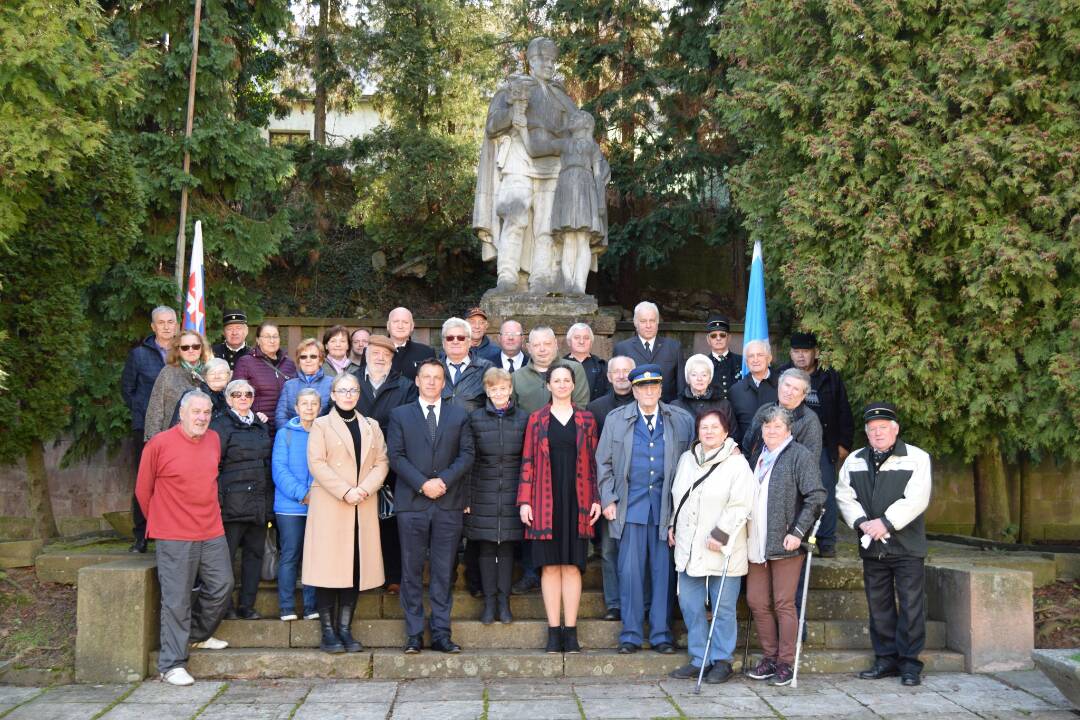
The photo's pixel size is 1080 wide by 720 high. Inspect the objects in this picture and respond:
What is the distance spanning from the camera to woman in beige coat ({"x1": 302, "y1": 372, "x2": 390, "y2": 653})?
6.08m

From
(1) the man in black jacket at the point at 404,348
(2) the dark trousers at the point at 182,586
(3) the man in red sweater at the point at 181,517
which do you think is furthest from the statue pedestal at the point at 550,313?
(2) the dark trousers at the point at 182,586

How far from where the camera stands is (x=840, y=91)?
8375mm

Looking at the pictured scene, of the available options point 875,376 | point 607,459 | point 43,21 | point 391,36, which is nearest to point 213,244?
point 43,21

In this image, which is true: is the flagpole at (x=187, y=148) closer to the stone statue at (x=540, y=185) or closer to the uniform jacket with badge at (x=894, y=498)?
the stone statue at (x=540, y=185)

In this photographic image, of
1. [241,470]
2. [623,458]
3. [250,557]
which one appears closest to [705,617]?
[623,458]

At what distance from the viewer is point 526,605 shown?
261 inches

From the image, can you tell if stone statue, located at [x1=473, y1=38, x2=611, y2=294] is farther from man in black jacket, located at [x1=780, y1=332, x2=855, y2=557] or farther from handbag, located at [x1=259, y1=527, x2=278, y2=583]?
handbag, located at [x1=259, y1=527, x2=278, y2=583]

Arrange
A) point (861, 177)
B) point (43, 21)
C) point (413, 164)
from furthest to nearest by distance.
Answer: point (413, 164), point (861, 177), point (43, 21)

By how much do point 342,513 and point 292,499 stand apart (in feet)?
1.34

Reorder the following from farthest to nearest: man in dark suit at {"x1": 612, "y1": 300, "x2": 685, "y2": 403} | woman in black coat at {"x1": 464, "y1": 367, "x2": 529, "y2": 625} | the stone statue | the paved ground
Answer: the stone statue < man in dark suit at {"x1": 612, "y1": 300, "x2": 685, "y2": 403} < woman in black coat at {"x1": 464, "y1": 367, "x2": 529, "y2": 625} < the paved ground

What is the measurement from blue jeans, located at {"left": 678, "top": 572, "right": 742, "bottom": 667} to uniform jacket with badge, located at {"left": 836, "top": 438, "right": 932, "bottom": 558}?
0.86m

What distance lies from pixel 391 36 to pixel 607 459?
39.0ft

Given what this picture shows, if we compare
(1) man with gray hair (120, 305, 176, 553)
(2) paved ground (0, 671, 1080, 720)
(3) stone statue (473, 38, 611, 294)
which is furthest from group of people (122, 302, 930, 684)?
(3) stone statue (473, 38, 611, 294)

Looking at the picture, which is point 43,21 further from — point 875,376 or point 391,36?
point 391,36
